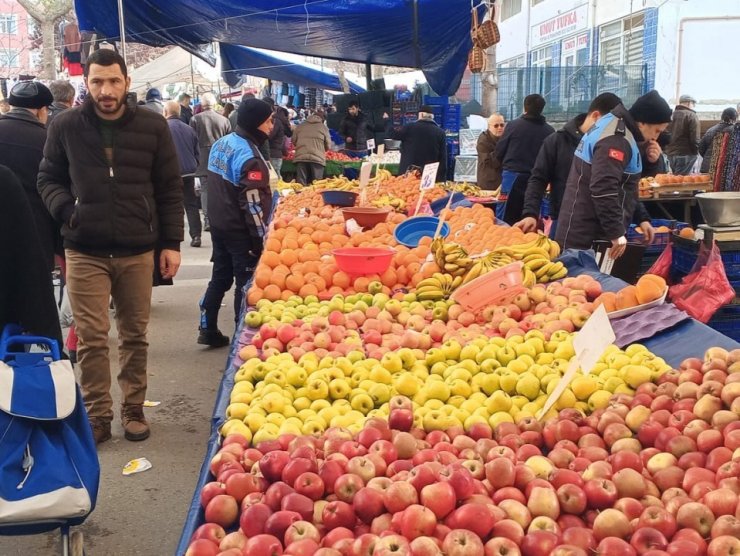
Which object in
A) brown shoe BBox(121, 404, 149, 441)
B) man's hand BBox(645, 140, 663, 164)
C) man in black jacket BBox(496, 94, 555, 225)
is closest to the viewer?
brown shoe BBox(121, 404, 149, 441)

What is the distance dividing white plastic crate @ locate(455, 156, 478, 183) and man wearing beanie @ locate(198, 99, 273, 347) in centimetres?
912

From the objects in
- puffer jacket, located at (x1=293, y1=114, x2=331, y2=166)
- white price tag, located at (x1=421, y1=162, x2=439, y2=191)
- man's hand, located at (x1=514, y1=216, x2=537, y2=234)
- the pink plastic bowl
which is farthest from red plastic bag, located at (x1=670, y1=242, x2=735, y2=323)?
puffer jacket, located at (x1=293, y1=114, x2=331, y2=166)

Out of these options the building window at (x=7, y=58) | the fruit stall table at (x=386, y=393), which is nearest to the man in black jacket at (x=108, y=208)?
the fruit stall table at (x=386, y=393)

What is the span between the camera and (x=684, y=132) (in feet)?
42.8

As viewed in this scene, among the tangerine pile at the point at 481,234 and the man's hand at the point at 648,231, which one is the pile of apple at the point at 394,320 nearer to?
the tangerine pile at the point at 481,234

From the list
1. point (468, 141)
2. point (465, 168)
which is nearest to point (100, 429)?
point (465, 168)

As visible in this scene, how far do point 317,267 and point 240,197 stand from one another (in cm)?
142

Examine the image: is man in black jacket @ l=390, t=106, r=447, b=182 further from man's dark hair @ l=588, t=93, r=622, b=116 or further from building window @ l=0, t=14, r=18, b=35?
building window @ l=0, t=14, r=18, b=35

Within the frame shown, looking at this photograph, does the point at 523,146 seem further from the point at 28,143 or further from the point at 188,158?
the point at 28,143

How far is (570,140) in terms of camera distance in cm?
596

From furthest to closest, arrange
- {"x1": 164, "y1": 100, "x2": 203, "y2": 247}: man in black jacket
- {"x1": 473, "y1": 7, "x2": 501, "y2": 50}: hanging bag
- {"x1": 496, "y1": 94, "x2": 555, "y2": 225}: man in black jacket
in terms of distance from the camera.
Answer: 1. {"x1": 164, "y1": 100, "x2": 203, "y2": 247}: man in black jacket
2. {"x1": 473, "y1": 7, "x2": 501, "y2": 50}: hanging bag
3. {"x1": 496, "y1": 94, "x2": 555, "y2": 225}: man in black jacket

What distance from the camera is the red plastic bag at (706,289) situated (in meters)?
4.87

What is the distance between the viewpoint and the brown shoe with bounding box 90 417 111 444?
4.29 meters

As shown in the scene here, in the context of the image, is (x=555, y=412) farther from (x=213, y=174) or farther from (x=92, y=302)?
(x=213, y=174)
